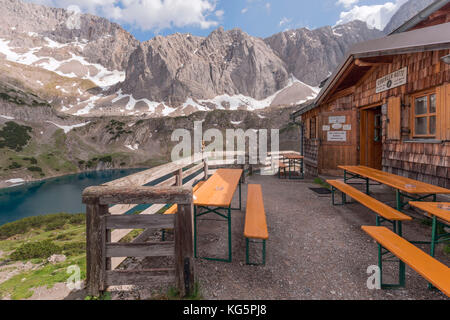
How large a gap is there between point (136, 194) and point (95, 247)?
28.8 inches

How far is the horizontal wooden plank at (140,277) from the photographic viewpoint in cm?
245

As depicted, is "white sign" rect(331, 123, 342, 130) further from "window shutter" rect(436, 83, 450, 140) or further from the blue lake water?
the blue lake water

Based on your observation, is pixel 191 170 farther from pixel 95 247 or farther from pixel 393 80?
pixel 393 80

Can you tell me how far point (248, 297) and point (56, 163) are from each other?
179 feet

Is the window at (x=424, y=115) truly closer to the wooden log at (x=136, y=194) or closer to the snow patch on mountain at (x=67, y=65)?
the wooden log at (x=136, y=194)

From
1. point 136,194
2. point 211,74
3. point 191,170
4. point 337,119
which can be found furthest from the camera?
point 211,74

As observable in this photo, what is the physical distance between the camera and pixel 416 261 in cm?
224

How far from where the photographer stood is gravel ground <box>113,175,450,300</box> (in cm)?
268

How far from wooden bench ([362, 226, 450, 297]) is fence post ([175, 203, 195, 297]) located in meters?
2.19

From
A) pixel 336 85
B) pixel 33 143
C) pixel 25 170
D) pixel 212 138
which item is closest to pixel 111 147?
pixel 33 143

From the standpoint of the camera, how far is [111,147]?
55625 mm

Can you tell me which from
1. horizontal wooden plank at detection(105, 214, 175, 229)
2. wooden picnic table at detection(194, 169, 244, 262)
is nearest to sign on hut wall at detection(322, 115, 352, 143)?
wooden picnic table at detection(194, 169, 244, 262)

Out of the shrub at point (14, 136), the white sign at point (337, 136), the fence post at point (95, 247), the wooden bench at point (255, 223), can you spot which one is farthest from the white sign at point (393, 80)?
the shrub at point (14, 136)

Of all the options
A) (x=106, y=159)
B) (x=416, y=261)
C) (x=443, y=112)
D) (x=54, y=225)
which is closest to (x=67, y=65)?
(x=106, y=159)
